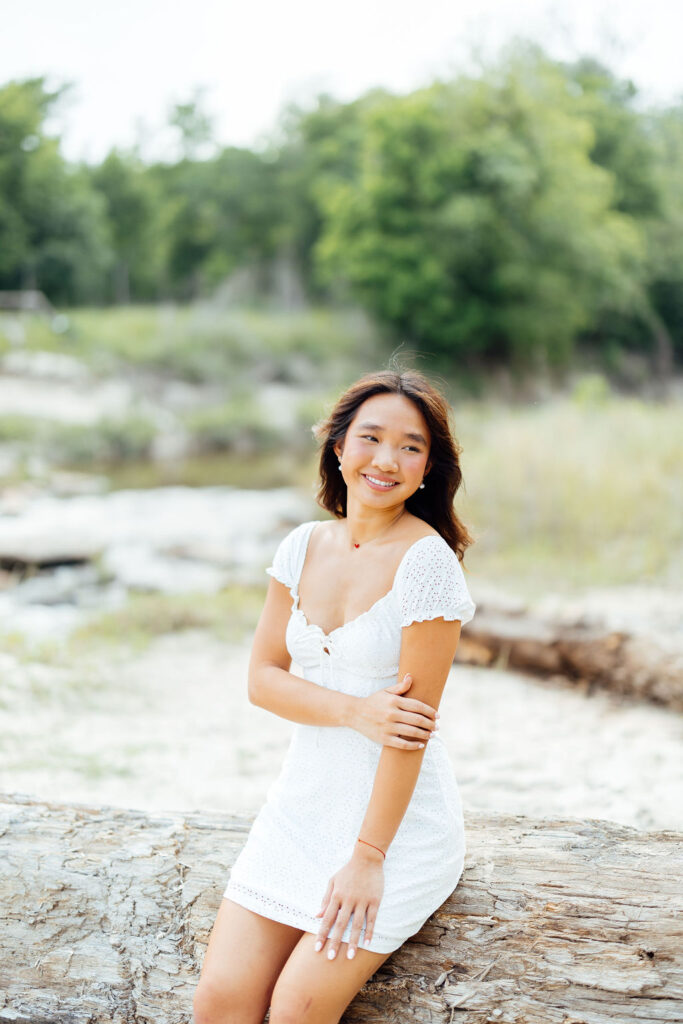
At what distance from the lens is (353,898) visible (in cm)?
167

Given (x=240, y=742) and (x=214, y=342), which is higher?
(x=214, y=342)

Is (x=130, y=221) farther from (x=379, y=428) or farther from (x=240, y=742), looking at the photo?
(x=379, y=428)

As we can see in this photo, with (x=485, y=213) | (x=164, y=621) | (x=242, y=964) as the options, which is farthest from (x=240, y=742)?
(x=485, y=213)

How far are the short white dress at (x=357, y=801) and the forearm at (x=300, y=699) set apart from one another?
0.15ft

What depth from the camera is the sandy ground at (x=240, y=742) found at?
3717mm

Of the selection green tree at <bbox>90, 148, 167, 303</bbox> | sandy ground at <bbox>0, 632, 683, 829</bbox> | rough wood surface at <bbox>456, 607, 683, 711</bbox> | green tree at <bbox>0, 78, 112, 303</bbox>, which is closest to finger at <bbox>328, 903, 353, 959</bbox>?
sandy ground at <bbox>0, 632, 683, 829</bbox>

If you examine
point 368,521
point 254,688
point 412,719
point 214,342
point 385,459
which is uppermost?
point 214,342

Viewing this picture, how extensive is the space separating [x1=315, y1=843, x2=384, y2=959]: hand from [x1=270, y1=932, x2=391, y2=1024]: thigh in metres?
0.02

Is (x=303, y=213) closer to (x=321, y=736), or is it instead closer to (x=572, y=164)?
(x=572, y=164)

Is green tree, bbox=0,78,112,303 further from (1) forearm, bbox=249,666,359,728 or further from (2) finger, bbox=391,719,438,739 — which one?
(2) finger, bbox=391,719,438,739

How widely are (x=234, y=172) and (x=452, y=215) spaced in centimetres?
1335

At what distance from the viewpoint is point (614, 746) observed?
13.8 feet

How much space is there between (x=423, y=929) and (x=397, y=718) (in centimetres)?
52

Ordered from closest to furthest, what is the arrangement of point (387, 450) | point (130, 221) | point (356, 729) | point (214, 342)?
1. point (356, 729)
2. point (387, 450)
3. point (214, 342)
4. point (130, 221)
